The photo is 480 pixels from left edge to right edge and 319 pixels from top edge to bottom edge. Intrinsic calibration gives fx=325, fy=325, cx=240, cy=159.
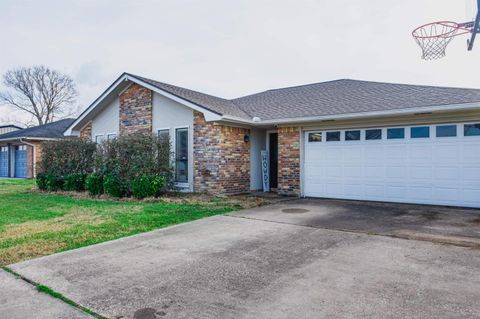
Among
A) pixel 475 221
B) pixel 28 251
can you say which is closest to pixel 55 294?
pixel 28 251

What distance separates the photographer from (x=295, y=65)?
63.3 ft

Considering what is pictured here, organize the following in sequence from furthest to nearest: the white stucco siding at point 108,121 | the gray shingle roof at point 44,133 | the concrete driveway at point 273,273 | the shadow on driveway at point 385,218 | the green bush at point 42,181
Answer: the gray shingle roof at point 44,133 → the white stucco siding at point 108,121 → the green bush at point 42,181 → the shadow on driveway at point 385,218 → the concrete driveway at point 273,273

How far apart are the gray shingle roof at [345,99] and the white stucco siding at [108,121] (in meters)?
5.19

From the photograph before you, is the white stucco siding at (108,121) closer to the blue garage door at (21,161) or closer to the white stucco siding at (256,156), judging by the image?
the white stucco siding at (256,156)

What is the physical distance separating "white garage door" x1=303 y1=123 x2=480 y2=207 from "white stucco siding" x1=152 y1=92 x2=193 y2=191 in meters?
4.01

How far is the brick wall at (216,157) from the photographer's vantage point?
10859 mm

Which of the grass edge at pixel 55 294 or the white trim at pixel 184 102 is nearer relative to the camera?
the grass edge at pixel 55 294

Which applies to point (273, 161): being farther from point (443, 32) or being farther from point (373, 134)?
point (443, 32)

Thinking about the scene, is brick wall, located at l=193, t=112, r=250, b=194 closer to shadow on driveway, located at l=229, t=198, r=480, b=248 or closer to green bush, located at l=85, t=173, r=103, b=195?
shadow on driveway, located at l=229, t=198, r=480, b=248

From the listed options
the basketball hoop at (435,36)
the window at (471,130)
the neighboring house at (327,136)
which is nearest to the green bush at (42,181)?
the neighboring house at (327,136)

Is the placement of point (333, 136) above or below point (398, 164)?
above

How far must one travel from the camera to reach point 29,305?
10.1 ft

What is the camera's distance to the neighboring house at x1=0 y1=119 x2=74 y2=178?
821 inches

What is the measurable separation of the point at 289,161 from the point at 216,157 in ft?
8.10
